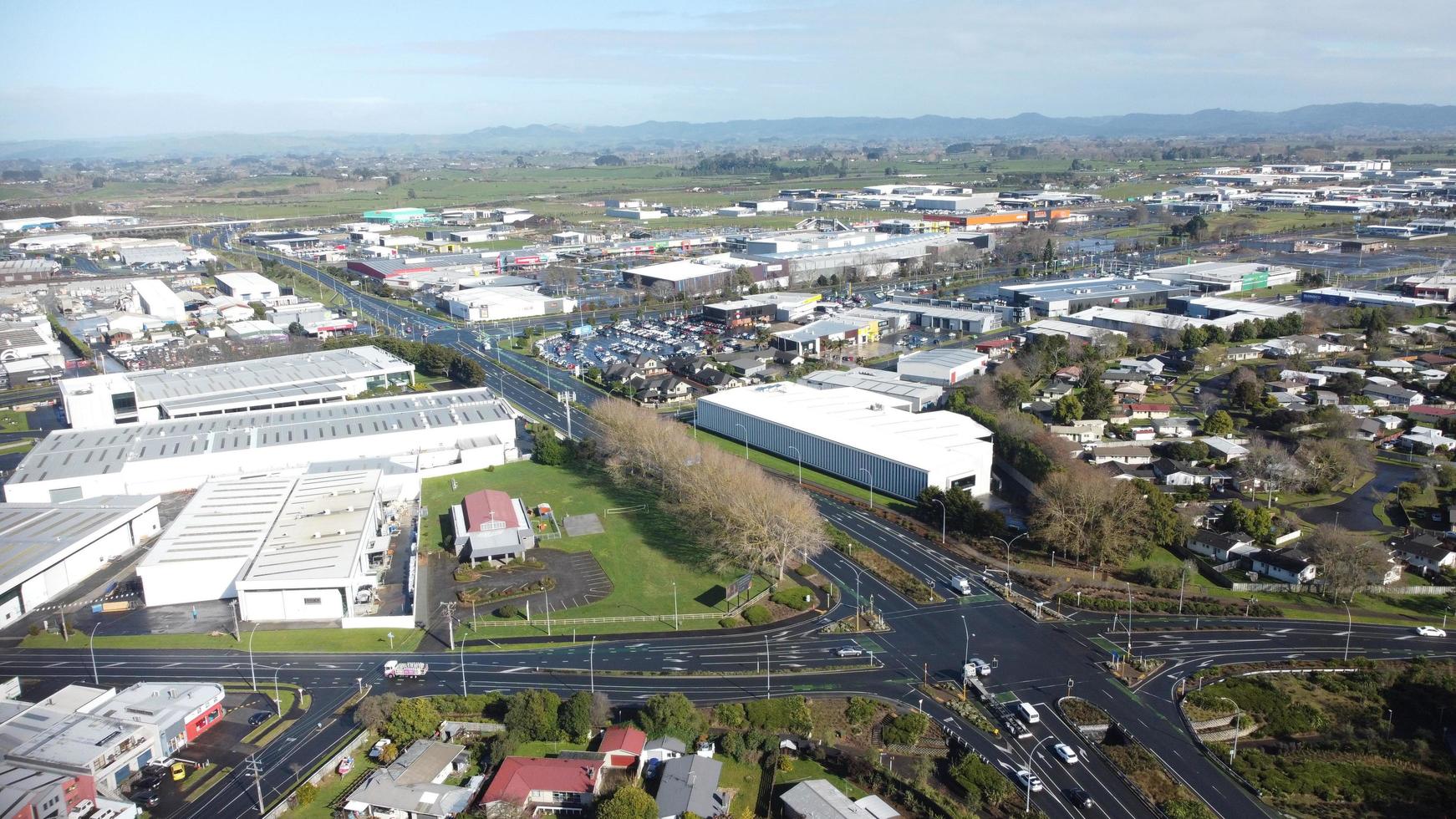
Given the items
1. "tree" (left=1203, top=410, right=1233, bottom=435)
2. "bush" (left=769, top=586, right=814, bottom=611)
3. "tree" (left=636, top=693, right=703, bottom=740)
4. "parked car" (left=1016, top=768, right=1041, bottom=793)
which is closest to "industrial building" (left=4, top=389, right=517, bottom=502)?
"bush" (left=769, top=586, right=814, bottom=611)

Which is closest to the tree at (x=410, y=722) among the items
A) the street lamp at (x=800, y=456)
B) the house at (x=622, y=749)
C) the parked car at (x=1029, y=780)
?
the house at (x=622, y=749)

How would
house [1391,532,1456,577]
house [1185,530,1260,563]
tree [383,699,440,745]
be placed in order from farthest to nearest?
1. house [1185,530,1260,563]
2. house [1391,532,1456,577]
3. tree [383,699,440,745]

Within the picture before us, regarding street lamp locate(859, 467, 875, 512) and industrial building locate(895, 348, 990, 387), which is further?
industrial building locate(895, 348, 990, 387)

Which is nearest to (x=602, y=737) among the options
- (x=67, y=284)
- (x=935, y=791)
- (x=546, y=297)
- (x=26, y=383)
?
(x=935, y=791)

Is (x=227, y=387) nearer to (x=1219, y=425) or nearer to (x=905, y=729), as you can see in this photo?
(x=905, y=729)

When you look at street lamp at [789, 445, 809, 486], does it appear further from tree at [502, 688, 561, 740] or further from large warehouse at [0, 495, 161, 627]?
large warehouse at [0, 495, 161, 627]

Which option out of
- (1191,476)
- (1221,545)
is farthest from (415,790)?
(1191,476)
